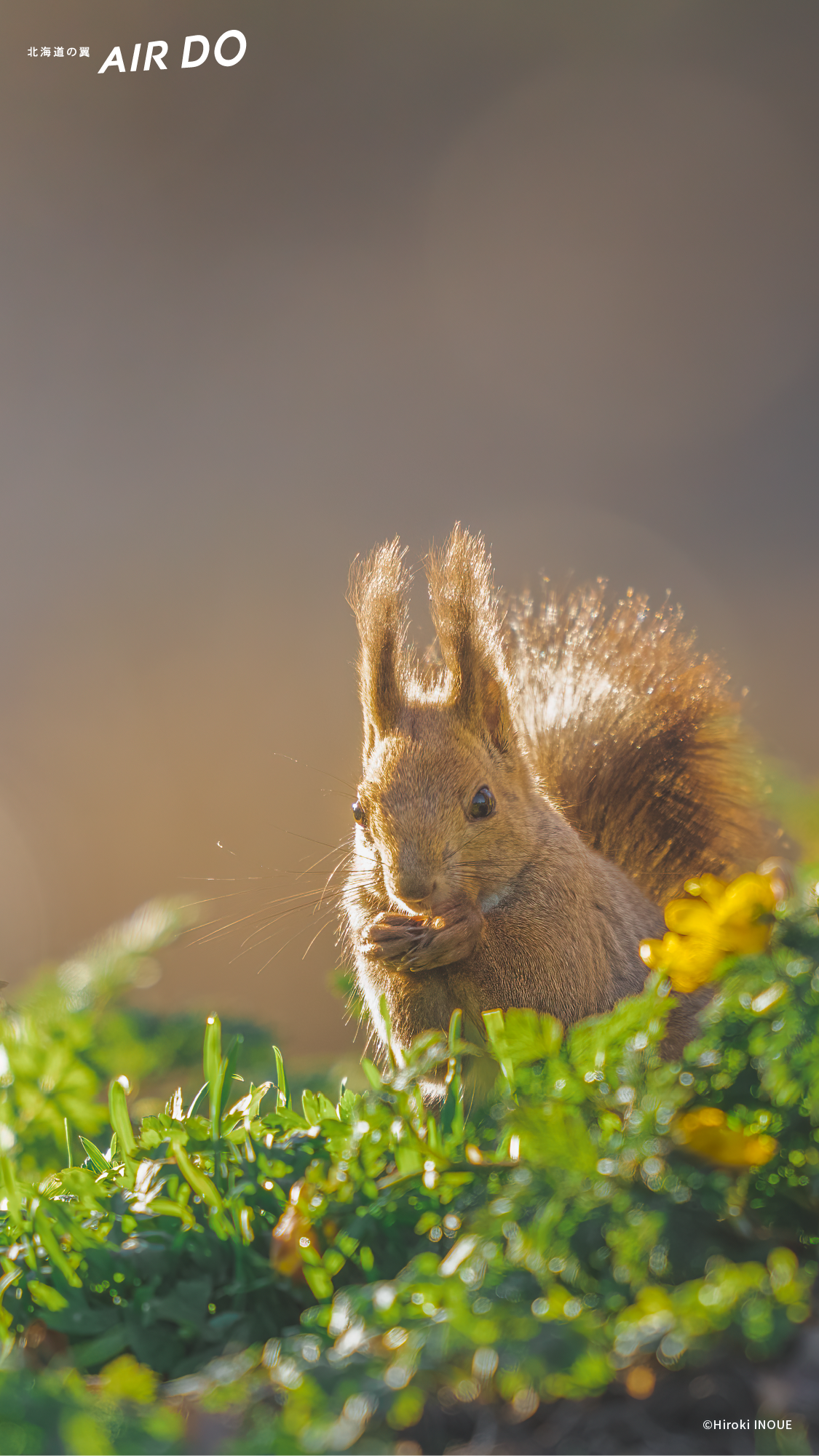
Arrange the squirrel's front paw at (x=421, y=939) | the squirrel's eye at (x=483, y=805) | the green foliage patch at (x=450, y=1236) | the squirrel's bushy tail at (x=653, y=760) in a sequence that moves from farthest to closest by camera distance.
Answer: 1. the squirrel's bushy tail at (x=653, y=760)
2. the squirrel's eye at (x=483, y=805)
3. the squirrel's front paw at (x=421, y=939)
4. the green foliage patch at (x=450, y=1236)

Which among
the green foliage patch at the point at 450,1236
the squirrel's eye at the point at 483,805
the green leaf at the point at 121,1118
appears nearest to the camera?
the green foliage patch at the point at 450,1236

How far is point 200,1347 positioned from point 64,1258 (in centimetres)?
9

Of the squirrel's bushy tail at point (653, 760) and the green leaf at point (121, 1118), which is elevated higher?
the squirrel's bushy tail at point (653, 760)

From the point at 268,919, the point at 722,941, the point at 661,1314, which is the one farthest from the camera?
the point at 268,919

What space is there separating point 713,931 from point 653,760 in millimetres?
715

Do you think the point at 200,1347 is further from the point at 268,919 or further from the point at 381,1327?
the point at 268,919

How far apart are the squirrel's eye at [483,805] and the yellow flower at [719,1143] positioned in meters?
0.52

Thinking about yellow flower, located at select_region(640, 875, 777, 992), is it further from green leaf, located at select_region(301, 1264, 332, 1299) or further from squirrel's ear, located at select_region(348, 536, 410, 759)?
squirrel's ear, located at select_region(348, 536, 410, 759)

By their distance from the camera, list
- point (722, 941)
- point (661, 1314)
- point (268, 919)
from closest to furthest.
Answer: point (661, 1314), point (722, 941), point (268, 919)

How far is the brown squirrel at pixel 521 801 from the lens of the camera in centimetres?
86

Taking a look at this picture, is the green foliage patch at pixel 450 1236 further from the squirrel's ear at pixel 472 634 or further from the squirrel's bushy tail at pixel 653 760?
the squirrel's bushy tail at pixel 653 760

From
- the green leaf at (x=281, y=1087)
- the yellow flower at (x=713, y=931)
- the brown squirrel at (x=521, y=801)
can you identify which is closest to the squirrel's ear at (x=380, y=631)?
the brown squirrel at (x=521, y=801)

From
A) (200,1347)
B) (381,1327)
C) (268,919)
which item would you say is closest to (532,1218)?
(381,1327)

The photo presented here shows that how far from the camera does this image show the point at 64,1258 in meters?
Answer: 0.52
